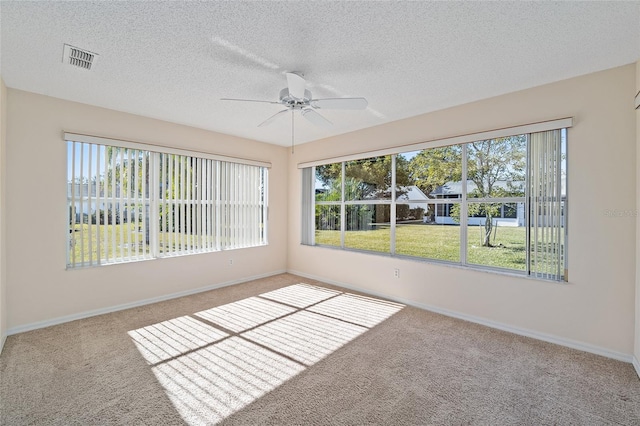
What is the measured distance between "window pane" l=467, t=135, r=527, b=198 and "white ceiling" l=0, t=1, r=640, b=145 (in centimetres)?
59

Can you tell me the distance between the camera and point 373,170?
4.62m

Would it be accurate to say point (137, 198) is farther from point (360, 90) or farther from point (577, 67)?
point (577, 67)

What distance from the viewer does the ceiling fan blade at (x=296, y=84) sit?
7.63ft

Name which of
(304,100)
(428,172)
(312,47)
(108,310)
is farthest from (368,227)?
(108,310)

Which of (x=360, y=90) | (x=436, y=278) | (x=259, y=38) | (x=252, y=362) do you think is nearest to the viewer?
(x=259, y=38)

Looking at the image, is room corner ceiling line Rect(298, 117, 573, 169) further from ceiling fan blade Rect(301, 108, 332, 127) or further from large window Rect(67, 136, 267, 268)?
large window Rect(67, 136, 267, 268)

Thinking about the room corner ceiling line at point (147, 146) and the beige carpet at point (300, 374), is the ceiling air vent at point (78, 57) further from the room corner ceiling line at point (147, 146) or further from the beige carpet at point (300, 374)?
the beige carpet at point (300, 374)

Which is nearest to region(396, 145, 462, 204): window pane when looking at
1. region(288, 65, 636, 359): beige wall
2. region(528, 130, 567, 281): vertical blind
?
region(288, 65, 636, 359): beige wall

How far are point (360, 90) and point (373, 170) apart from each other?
5.65ft

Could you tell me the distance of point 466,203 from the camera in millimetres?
3562

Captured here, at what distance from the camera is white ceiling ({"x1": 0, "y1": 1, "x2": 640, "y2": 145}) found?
1865 mm

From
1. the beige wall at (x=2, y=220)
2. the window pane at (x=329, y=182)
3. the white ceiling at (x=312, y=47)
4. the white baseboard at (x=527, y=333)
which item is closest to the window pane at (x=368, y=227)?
the window pane at (x=329, y=182)

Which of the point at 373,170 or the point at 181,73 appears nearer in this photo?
the point at 181,73

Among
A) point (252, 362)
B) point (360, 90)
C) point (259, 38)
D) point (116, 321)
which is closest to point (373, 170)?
point (360, 90)
